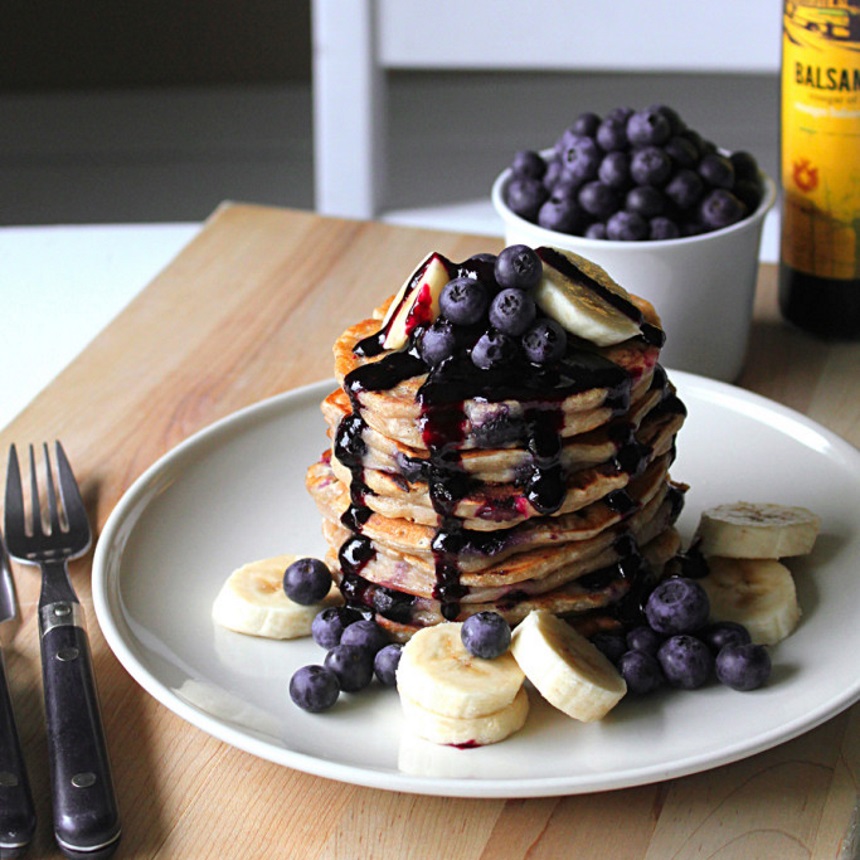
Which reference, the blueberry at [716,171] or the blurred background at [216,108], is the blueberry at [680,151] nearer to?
the blueberry at [716,171]

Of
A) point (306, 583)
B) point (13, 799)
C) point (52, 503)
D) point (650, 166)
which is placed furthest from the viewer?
point (650, 166)

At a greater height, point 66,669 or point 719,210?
point 719,210

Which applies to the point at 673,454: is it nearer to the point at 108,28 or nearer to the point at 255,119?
the point at 255,119

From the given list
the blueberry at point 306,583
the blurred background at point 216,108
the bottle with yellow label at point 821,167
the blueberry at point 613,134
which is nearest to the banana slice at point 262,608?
the blueberry at point 306,583

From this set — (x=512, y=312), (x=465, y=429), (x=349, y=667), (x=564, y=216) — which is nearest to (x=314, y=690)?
(x=349, y=667)

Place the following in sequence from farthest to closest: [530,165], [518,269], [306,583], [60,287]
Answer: [60,287]
[530,165]
[306,583]
[518,269]

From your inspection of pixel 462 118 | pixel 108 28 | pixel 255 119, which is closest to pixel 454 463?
pixel 462 118

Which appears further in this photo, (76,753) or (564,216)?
(564,216)

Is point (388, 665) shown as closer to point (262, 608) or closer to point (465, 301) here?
point (262, 608)
